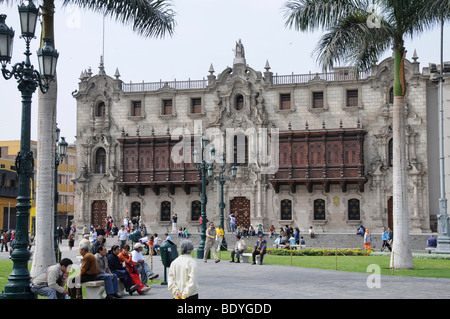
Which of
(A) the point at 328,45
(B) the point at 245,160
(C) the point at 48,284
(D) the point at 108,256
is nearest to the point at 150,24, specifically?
(A) the point at 328,45

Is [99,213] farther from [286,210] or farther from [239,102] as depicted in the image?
[286,210]

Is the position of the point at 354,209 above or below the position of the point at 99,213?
above

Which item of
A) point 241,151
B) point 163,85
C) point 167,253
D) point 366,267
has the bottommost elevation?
point 366,267

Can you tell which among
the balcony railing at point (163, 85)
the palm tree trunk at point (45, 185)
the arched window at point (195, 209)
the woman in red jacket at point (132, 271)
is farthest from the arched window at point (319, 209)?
the woman in red jacket at point (132, 271)

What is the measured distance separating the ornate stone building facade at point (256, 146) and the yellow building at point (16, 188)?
50.3 feet

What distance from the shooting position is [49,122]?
Answer: 16547mm

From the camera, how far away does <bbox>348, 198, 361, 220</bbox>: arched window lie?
44.7 metres

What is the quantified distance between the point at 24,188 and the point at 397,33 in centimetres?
1391

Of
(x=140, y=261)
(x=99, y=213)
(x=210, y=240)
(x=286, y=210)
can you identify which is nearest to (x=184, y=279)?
(x=140, y=261)

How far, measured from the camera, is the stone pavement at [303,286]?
1400cm

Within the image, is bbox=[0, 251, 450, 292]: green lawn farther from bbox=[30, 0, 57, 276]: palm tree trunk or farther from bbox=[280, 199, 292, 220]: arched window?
bbox=[280, 199, 292, 220]: arched window

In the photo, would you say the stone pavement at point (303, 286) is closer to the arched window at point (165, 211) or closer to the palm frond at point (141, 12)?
the palm frond at point (141, 12)

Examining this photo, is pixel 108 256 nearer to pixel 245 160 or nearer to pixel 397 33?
pixel 397 33

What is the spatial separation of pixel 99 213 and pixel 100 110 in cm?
818
